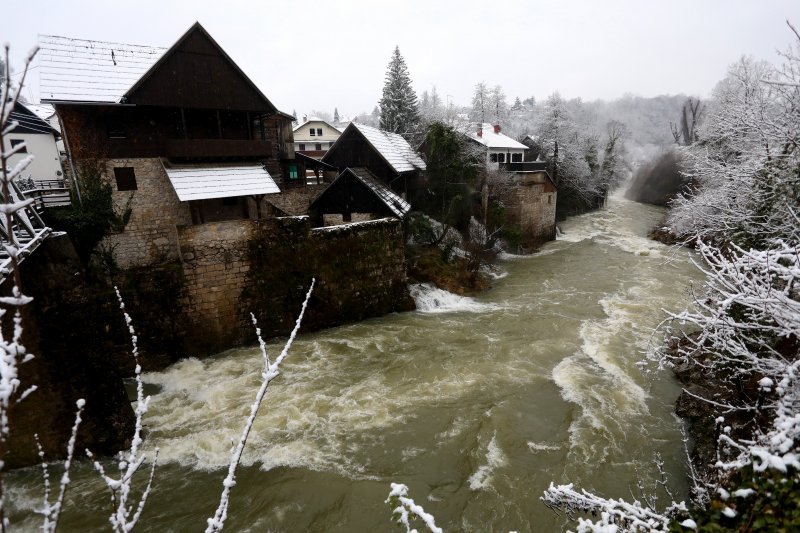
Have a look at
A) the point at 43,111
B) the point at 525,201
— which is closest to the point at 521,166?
the point at 525,201

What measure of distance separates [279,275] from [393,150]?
44.3ft

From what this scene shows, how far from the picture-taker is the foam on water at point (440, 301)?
55.2 ft

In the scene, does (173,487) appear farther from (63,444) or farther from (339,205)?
(339,205)

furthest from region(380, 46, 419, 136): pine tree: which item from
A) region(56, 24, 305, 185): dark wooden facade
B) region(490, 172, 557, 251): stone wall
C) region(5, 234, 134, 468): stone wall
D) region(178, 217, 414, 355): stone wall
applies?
region(5, 234, 134, 468): stone wall

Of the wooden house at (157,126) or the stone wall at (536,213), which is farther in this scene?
the stone wall at (536,213)

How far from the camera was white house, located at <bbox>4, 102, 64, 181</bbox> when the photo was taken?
2302 centimetres

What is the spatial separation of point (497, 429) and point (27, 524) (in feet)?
29.5

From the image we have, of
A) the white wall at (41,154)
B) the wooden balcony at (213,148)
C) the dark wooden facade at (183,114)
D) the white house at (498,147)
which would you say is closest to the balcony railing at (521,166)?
the white house at (498,147)

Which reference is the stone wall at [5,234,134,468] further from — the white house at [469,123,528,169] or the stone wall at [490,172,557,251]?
the white house at [469,123,528,169]

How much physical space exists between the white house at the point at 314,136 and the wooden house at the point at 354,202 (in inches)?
1123

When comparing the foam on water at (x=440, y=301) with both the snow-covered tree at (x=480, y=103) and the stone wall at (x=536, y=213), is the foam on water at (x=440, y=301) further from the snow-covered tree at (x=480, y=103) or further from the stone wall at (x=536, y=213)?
the snow-covered tree at (x=480, y=103)

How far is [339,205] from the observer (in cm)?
1958

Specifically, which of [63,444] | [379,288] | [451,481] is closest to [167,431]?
[63,444]

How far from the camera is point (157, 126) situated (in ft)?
51.3
